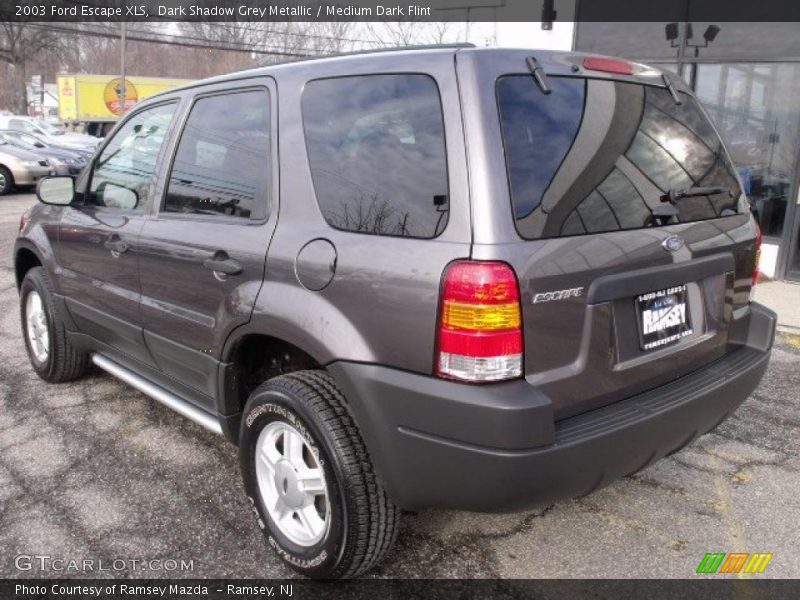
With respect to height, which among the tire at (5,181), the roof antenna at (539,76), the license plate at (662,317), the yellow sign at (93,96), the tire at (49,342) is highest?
the yellow sign at (93,96)

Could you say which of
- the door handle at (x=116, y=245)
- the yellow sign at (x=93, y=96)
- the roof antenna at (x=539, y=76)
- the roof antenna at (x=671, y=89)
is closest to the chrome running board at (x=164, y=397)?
the door handle at (x=116, y=245)

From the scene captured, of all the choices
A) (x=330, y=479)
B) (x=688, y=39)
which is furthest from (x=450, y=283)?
(x=688, y=39)

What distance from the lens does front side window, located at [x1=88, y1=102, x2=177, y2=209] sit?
3182mm

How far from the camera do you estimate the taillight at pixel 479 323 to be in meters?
1.87

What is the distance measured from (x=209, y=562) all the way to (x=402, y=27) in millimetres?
24071

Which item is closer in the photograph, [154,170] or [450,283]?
[450,283]

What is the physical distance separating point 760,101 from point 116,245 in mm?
6912

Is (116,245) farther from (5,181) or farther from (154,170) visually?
(5,181)

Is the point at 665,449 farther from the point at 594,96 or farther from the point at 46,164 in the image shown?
the point at 46,164

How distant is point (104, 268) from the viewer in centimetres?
340

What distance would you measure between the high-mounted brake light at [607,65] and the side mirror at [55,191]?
2853mm

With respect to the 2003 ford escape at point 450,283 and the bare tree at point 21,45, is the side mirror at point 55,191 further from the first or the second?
the bare tree at point 21,45

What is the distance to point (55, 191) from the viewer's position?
368cm

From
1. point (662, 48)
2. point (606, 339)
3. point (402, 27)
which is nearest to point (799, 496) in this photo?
point (606, 339)
